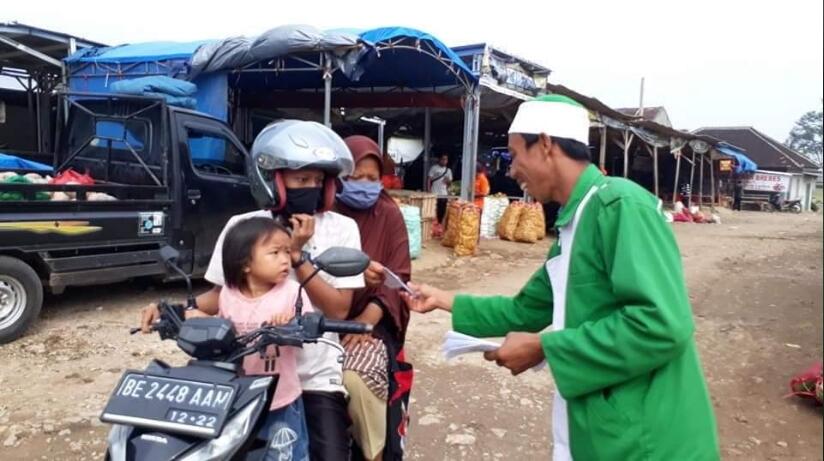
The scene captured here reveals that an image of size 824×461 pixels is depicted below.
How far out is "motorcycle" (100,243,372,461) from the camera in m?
1.55

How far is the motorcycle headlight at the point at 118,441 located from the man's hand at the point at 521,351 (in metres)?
0.98

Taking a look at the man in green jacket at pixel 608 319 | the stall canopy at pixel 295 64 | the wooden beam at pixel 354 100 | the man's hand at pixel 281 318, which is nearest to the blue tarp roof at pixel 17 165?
the stall canopy at pixel 295 64

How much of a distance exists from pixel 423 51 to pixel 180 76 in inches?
143

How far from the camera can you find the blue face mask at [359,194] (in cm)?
259

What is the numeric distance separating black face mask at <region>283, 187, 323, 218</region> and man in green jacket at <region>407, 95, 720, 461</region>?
76cm

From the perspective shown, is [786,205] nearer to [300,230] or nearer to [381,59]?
[381,59]

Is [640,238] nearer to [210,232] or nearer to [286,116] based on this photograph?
[210,232]

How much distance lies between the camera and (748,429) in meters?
4.27

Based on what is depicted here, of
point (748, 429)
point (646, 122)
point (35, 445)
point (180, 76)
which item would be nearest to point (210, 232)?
point (35, 445)

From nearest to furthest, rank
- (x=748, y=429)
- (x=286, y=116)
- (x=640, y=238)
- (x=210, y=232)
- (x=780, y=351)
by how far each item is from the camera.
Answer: (x=640, y=238), (x=748, y=429), (x=780, y=351), (x=210, y=232), (x=286, y=116)

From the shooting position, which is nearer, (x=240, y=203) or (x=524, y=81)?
(x=240, y=203)

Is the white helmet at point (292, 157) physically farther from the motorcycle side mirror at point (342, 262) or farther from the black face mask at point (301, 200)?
the motorcycle side mirror at point (342, 262)

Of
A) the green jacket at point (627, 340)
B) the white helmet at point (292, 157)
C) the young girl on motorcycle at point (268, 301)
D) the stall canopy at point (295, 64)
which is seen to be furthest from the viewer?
the stall canopy at point (295, 64)

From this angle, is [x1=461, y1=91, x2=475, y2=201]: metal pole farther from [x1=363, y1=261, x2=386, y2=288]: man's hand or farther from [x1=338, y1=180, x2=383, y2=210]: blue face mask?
[x1=363, y1=261, x2=386, y2=288]: man's hand
